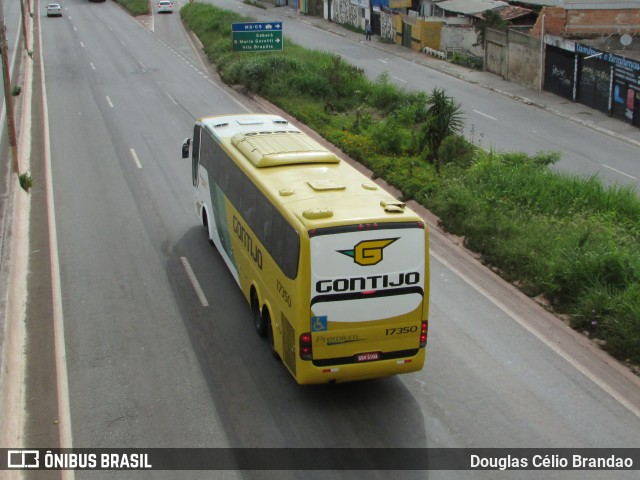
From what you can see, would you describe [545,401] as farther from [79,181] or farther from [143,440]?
[79,181]

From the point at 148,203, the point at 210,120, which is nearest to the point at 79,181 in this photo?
the point at 148,203

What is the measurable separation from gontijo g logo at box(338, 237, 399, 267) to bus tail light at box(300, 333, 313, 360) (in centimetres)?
135

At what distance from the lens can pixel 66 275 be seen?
17.9 metres

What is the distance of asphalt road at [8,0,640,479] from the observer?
39.7 feet

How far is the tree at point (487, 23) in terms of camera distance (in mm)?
52000

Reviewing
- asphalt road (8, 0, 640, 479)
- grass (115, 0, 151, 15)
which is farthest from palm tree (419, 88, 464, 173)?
grass (115, 0, 151, 15)

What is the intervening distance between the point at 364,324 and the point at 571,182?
11924mm

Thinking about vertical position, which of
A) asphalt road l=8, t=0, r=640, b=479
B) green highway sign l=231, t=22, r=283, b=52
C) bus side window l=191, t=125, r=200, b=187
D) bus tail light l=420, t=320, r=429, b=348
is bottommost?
asphalt road l=8, t=0, r=640, b=479

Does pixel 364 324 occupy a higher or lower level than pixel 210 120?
lower

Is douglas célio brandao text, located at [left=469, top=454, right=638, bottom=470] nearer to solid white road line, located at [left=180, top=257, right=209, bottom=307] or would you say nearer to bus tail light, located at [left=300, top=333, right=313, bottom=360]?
bus tail light, located at [left=300, top=333, right=313, bottom=360]

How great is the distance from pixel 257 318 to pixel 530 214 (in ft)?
26.7

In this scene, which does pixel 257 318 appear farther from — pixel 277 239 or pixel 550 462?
pixel 550 462

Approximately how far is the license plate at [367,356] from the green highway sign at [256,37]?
35.6 m

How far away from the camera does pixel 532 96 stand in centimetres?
Result: 4350
